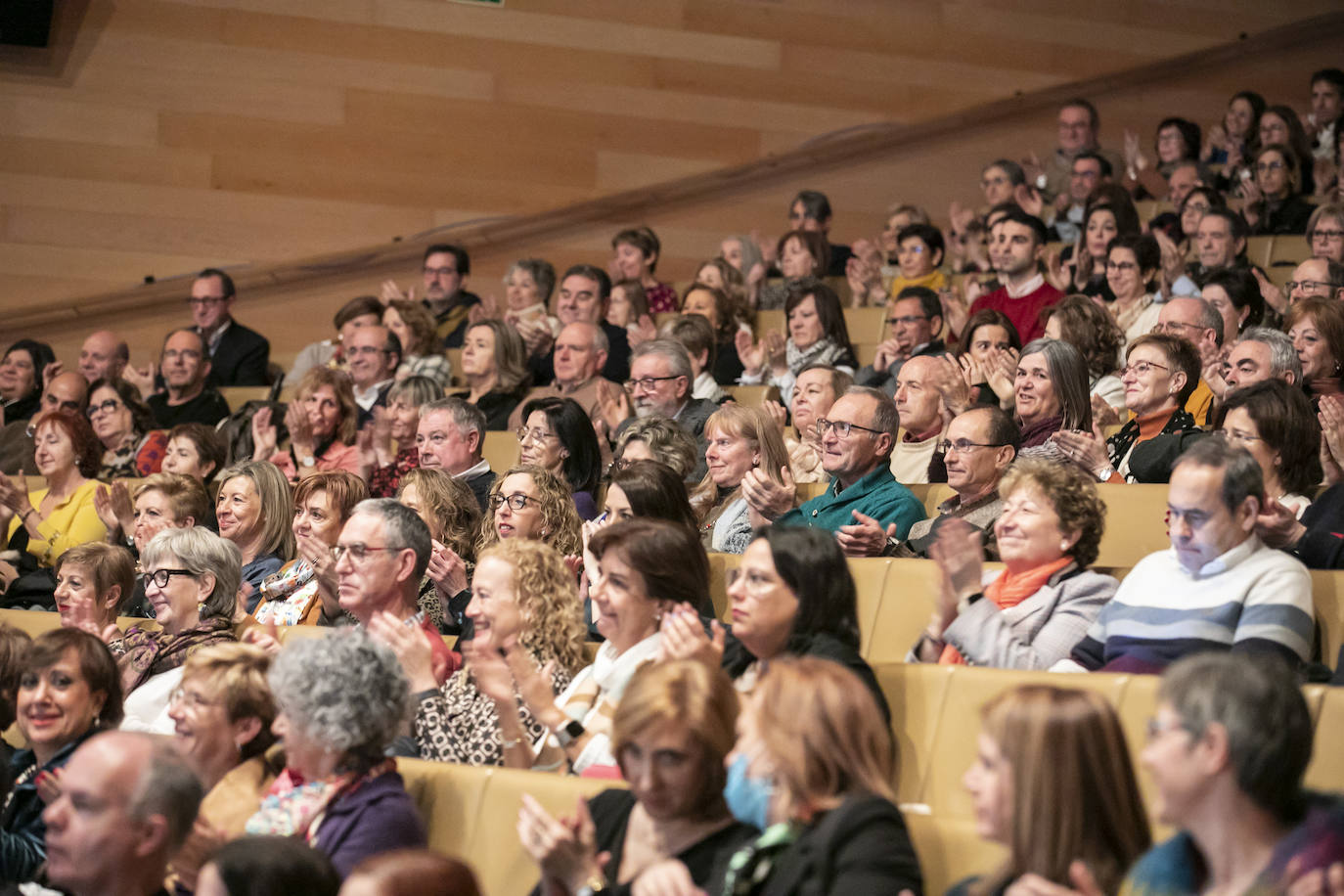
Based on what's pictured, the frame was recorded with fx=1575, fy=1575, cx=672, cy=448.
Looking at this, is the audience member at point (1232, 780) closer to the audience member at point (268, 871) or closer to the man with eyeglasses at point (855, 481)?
the audience member at point (268, 871)

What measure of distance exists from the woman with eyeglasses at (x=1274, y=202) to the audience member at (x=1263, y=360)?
7.54ft

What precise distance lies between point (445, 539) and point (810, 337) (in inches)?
60.3

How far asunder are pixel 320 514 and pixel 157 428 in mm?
1826

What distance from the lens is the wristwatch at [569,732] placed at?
1.98 metres

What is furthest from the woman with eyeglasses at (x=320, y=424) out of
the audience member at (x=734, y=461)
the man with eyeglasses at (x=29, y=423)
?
the audience member at (x=734, y=461)

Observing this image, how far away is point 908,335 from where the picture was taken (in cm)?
390

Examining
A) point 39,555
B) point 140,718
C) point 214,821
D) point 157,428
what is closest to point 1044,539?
point 214,821

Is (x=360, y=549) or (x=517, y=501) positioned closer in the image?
(x=360, y=549)

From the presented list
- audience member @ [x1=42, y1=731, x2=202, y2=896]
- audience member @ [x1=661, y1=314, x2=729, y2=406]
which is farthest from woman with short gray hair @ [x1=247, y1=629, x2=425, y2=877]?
audience member @ [x1=661, y1=314, x2=729, y2=406]

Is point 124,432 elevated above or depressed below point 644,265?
below

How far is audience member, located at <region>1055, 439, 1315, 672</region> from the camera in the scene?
1.93m

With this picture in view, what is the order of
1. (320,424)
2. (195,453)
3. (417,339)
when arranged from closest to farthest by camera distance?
1. (195,453)
2. (320,424)
3. (417,339)

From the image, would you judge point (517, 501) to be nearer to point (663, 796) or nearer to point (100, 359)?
point (663, 796)

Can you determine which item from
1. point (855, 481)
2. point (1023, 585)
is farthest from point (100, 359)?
point (1023, 585)
